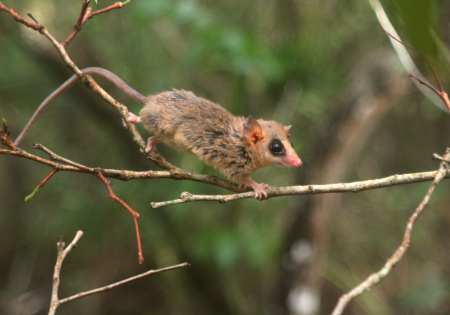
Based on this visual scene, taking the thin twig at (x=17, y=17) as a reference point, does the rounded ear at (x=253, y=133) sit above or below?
above

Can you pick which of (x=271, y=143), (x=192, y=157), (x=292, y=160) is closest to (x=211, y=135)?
(x=271, y=143)

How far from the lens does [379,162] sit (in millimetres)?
7941

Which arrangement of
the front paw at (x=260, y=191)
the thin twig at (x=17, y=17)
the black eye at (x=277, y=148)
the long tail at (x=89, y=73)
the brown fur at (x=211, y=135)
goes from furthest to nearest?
the brown fur at (x=211, y=135)
the black eye at (x=277, y=148)
the long tail at (x=89, y=73)
the front paw at (x=260, y=191)
the thin twig at (x=17, y=17)

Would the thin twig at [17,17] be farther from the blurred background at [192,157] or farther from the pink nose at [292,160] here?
the blurred background at [192,157]

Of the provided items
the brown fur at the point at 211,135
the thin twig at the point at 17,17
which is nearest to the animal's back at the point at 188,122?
the brown fur at the point at 211,135

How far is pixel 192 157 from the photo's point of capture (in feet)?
16.0

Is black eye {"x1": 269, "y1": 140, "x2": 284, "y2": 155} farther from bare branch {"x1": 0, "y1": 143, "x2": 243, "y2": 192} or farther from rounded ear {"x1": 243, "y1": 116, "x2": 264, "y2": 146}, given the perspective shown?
bare branch {"x1": 0, "y1": 143, "x2": 243, "y2": 192}

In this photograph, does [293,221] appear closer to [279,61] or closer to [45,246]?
[279,61]

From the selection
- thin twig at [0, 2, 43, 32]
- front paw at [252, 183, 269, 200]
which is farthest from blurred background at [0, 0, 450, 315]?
thin twig at [0, 2, 43, 32]

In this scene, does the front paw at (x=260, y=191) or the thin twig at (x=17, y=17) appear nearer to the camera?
the thin twig at (x=17, y=17)

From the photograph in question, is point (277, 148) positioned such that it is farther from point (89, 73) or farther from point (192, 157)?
point (192, 157)

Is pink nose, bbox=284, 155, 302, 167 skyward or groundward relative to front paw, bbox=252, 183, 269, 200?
skyward

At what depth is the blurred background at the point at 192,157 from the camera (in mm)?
4348

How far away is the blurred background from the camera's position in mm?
4348
